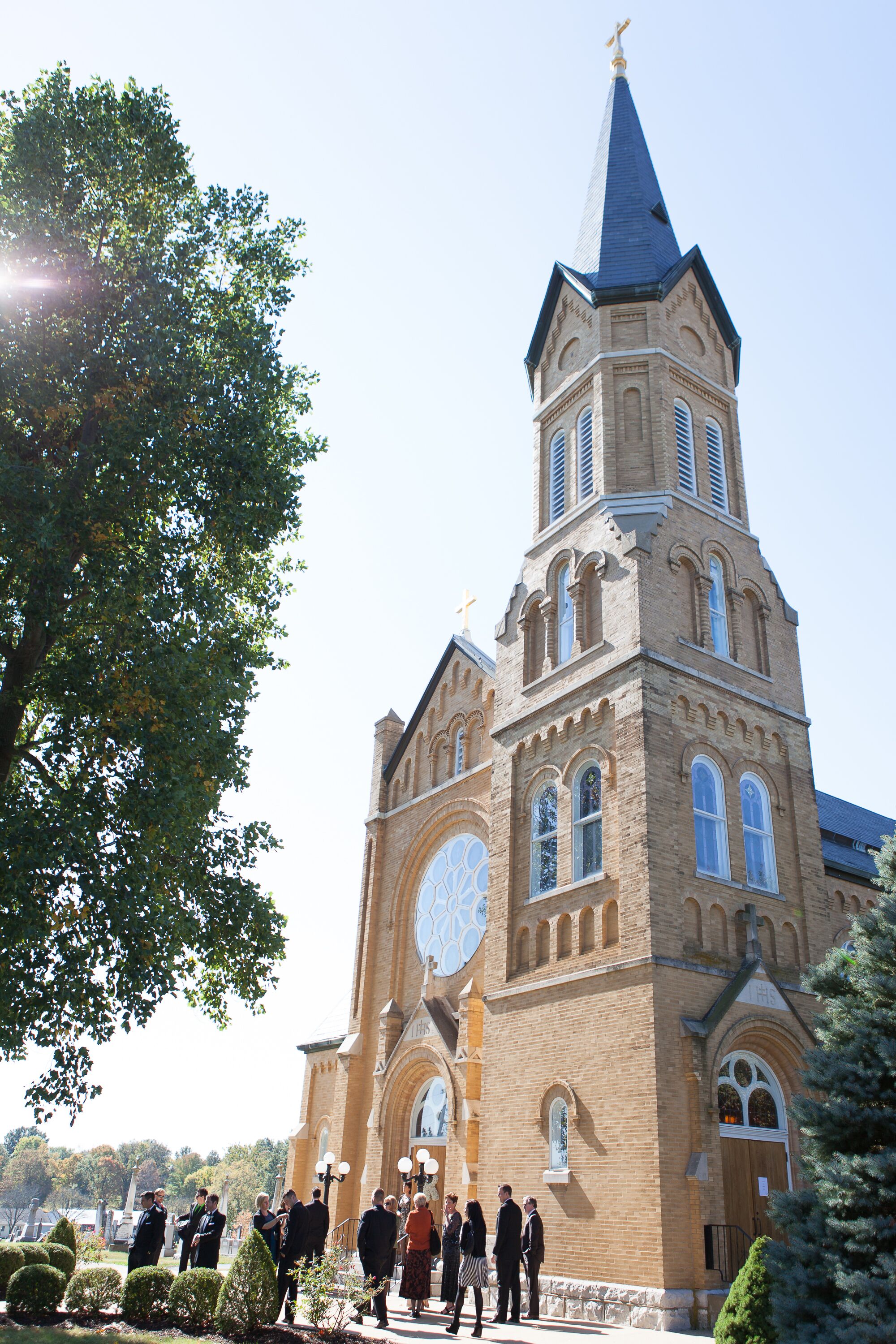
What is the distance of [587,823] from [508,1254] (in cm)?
678

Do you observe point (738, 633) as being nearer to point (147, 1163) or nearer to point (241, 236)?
point (241, 236)

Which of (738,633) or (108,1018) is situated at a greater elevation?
(738,633)

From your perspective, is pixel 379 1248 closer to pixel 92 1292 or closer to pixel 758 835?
pixel 92 1292

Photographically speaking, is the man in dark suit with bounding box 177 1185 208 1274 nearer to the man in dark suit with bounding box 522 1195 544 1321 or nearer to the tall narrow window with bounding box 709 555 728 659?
the man in dark suit with bounding box 522 1195 544 1321

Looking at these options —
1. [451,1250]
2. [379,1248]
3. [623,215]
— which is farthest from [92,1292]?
[623,215]

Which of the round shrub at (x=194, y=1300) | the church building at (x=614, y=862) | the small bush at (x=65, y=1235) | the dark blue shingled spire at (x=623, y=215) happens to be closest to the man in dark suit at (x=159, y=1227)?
the round shrub at (x=194, y=1300)

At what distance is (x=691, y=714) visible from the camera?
17.3 m

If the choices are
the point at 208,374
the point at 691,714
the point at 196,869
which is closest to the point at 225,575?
the point at 208,374

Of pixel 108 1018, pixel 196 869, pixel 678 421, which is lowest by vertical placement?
pixel 108 1018

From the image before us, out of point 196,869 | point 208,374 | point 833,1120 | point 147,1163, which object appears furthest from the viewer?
point 147,1163

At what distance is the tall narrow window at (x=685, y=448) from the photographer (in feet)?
67.2

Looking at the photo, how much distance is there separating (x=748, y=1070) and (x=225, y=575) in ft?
35.7

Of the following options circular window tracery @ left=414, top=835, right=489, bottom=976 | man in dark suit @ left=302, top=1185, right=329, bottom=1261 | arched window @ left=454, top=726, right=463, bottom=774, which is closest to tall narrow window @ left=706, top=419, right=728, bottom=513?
arched window @ left=454, top=726, right=463, bottom=774

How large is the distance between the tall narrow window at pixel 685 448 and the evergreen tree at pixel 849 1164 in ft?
36.5
